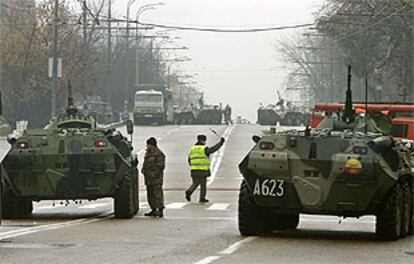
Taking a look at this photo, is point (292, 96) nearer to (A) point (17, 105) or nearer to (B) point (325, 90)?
(B) point (325, 90)

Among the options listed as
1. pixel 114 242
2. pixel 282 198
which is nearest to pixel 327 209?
pixel 282 198

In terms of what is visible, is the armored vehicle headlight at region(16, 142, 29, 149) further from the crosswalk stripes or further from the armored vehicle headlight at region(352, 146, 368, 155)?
the armored vehicle headlight at region(352, 146, 368, 155)

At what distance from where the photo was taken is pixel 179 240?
58.7ft

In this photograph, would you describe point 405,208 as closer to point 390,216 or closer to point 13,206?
point 390,216

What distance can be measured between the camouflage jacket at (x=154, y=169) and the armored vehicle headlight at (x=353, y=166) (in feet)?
20.4

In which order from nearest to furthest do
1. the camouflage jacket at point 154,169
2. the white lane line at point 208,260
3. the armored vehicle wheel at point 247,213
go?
the white lane line at point 208,260 < the armored vehicle wheel at point 247,213 < the camouflage jacket at point 154,169

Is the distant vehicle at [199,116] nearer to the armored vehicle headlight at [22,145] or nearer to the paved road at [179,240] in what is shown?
the paved road at [179,240]

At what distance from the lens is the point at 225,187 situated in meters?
37.6

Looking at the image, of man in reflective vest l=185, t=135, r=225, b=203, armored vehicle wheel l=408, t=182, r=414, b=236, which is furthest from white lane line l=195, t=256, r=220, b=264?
man in reflective vest l=185, t=135, r=225, b=203

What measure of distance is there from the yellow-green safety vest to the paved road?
2.12 metres

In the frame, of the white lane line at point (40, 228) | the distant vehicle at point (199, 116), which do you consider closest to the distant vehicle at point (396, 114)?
the white lane line at point (40, 228)

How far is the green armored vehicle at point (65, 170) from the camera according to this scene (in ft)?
73.5

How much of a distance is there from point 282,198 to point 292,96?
149073 millimetres

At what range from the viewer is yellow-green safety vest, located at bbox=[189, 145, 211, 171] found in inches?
1190
